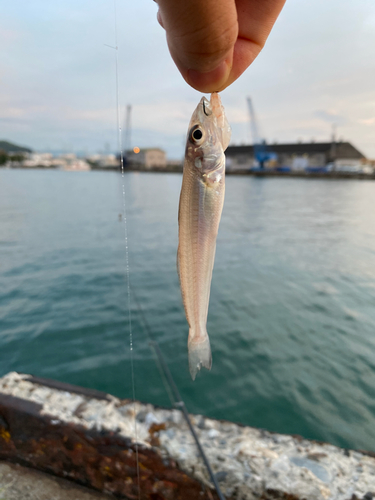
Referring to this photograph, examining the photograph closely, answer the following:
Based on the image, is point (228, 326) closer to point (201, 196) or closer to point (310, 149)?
point (201, 196)

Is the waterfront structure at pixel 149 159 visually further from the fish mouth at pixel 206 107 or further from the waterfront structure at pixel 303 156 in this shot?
the fish mouth at pixel 206 107

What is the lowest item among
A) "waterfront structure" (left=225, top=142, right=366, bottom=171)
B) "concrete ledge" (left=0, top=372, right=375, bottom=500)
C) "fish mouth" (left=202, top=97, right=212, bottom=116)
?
"concrete ledge" (left=0, top=372, right=375, bottom=500)

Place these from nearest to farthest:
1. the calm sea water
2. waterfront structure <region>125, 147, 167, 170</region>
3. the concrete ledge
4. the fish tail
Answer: the fish tail
the concrete ledge
the calm sea water
waterfront structure <region>125, 147, 167, 170</region>

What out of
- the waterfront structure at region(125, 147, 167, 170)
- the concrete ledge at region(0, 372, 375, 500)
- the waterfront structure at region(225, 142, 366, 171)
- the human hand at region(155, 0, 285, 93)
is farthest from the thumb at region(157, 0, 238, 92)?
the waterfront structure at region(125, 147, 167, 170)

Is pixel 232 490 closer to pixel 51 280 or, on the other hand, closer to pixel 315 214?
pixel 51 280

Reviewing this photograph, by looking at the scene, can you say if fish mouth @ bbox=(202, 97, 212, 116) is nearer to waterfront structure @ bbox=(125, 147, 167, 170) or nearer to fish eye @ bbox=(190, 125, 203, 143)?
fish eye @ bbox=(190, 125, 203, 143)

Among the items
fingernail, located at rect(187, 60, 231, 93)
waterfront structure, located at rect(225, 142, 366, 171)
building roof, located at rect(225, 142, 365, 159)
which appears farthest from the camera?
building roof, located at rect(225, 142, 365, 159)

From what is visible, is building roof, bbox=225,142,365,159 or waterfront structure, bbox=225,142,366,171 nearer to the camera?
waterfront structure, bbox=225,142,366,171

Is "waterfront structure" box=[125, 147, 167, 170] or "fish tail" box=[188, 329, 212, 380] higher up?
"waterfront structure" box=[125, 147, 167, 170]
